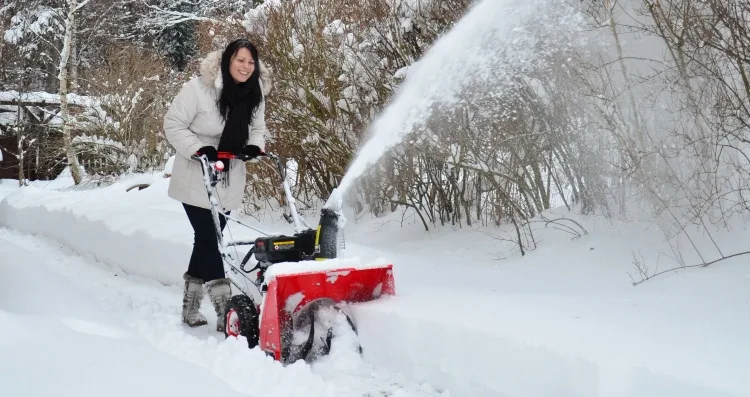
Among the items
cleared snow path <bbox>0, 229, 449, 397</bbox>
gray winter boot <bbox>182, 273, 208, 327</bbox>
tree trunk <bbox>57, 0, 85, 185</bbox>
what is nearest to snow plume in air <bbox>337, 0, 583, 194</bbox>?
gray winter boot <bbox>182, 273, 208, 327</bbox>

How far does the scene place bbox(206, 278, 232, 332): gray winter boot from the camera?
4.08 m

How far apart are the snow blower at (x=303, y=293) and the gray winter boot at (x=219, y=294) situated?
0.94ft

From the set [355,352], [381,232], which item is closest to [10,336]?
[355,352]

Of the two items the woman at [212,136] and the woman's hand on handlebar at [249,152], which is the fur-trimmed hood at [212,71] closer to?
the woman at [212,136]

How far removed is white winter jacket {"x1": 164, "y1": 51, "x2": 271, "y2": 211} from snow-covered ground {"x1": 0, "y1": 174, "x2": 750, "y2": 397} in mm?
864

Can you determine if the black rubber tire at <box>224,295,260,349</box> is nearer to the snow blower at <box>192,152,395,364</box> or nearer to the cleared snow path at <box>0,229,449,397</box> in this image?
the snow blower at <box>192,152,395,364</box>

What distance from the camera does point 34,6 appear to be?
914 inches

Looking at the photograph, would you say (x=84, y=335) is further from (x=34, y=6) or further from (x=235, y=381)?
(x=34, y=6)

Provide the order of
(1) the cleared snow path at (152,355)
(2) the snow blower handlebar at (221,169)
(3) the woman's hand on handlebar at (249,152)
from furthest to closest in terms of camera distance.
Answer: (3) the woman's hand on handlebar at (249,152), (2) the snow blower handlebar at (221,169), (1) the cleared snow path at (152,355)

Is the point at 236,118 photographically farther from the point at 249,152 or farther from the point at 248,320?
the point at 248,320

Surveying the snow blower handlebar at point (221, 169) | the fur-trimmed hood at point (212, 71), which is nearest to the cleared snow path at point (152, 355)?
the snow blower handlebar at point (221, 169)

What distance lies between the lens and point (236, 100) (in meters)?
4.11

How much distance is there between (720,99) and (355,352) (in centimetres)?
239

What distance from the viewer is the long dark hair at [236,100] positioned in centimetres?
404
